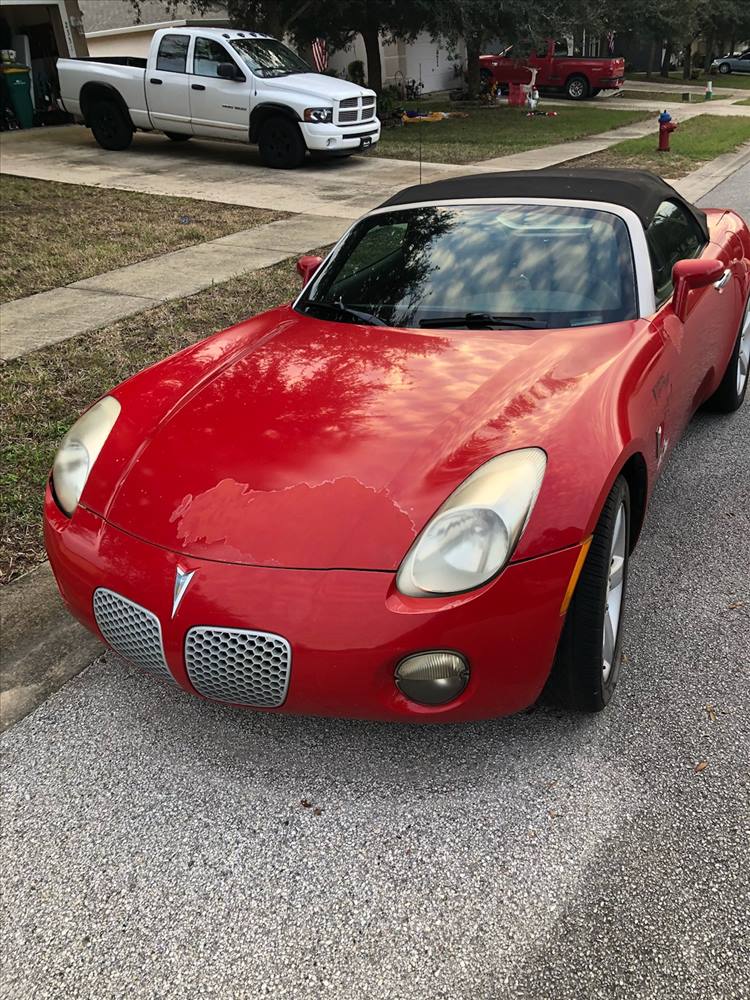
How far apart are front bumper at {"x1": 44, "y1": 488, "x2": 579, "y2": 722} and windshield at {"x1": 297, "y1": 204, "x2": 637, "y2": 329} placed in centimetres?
126

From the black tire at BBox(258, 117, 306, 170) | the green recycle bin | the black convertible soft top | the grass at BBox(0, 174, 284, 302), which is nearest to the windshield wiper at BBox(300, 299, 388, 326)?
the black convertible soft top

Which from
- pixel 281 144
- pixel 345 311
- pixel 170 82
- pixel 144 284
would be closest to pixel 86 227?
pixel 144 284

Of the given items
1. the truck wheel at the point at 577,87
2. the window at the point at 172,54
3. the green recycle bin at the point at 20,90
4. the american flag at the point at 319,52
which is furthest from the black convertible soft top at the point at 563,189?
the truck wheel at the point at 577,87

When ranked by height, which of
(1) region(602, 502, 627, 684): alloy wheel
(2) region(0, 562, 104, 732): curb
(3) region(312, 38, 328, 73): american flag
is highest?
(3) region(312, 38, 328, 73): american flag

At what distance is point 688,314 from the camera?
3451 millimetres

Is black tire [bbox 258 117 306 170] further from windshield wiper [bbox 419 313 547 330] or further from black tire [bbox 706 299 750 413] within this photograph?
windshield wiper [bbox 419 313 547 330]

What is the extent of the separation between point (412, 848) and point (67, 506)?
4.74 feet

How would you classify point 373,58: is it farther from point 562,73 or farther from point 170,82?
point 562,73

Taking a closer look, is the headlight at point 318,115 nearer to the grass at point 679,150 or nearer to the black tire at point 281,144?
the black tire at point 281,144

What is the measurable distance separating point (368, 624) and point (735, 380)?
133 inches

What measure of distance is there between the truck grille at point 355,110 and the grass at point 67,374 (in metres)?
6.57

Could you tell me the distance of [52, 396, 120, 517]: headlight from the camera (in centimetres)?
268

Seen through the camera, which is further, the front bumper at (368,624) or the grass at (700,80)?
the grass at (700,80)

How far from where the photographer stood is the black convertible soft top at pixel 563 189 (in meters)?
3.53
